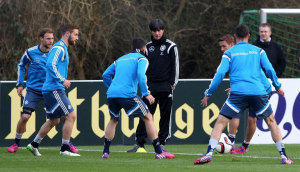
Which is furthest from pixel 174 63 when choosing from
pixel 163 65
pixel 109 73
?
pixel 109 73

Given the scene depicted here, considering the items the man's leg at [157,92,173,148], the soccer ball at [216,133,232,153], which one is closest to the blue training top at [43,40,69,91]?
the man's leg at [157,92,173,148]

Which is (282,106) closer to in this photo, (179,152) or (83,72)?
(179,152)

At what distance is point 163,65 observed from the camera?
527 inches

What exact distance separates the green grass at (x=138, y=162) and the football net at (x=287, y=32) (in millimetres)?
6243

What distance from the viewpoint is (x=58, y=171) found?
1020 centimetres

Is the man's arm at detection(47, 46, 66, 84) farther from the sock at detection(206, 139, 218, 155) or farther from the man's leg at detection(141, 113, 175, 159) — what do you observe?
the sock at detection(206, 139, 218, 155)

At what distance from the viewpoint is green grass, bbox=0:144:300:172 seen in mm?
10516

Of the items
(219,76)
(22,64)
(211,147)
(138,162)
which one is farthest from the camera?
(22,64)

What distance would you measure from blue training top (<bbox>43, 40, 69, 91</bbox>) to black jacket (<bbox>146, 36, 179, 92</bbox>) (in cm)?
155

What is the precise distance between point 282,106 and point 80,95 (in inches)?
155

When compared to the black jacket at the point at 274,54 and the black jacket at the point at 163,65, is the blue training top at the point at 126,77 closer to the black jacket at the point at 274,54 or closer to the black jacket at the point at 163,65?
the black jacket at the point at 163,65

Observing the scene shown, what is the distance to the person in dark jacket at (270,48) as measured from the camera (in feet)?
44.9

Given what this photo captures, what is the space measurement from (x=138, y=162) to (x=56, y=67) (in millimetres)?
2055

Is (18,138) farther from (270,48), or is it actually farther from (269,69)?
(269,69)
